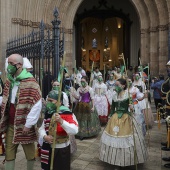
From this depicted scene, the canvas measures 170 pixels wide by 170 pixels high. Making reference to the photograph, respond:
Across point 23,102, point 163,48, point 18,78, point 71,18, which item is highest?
point 71,18

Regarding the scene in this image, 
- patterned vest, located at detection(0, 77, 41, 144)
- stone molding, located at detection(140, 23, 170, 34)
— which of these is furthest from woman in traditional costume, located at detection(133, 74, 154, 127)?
stone molding, located at detection(140, 23, 170, 34)

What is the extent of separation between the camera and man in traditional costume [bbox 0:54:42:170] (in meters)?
3.45

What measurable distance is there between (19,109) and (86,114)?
358cm

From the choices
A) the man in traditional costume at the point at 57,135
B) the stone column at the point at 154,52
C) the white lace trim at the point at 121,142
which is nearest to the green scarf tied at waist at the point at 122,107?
the white lace trim at the point at 121,142

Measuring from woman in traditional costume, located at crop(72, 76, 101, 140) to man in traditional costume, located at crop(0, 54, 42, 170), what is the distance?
3.10 metres

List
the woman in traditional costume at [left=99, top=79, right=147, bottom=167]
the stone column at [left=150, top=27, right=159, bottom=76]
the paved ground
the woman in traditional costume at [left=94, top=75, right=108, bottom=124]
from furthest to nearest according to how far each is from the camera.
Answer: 1. the stone column at [left=150, top=27, right=159, bottom=76]
2. the woman in traditional costume at [left=94, top=75, right=108, bottom=124]
3. the paved ground
4. the woman in traditional costume at [left=99, top=79, right=147, bottom=167]

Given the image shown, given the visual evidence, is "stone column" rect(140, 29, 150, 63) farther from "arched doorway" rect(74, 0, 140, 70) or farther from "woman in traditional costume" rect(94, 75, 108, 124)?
"arched doorway" rect(74, 0, 140, 70)

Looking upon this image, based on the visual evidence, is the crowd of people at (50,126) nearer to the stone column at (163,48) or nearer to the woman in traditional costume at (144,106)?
the woman in traditional costume at (144,106)

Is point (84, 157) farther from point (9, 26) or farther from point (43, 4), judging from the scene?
point (43, 4)

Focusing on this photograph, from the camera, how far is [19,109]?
3.45 meters

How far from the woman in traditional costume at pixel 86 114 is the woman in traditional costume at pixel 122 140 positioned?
202cm

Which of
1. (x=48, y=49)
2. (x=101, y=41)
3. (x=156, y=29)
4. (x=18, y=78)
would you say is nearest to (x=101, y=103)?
(x=48, y=49)

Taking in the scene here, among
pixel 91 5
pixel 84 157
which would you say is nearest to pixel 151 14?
pixel 91 5

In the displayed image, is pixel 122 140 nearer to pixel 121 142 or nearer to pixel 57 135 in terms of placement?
pixel 121 142
